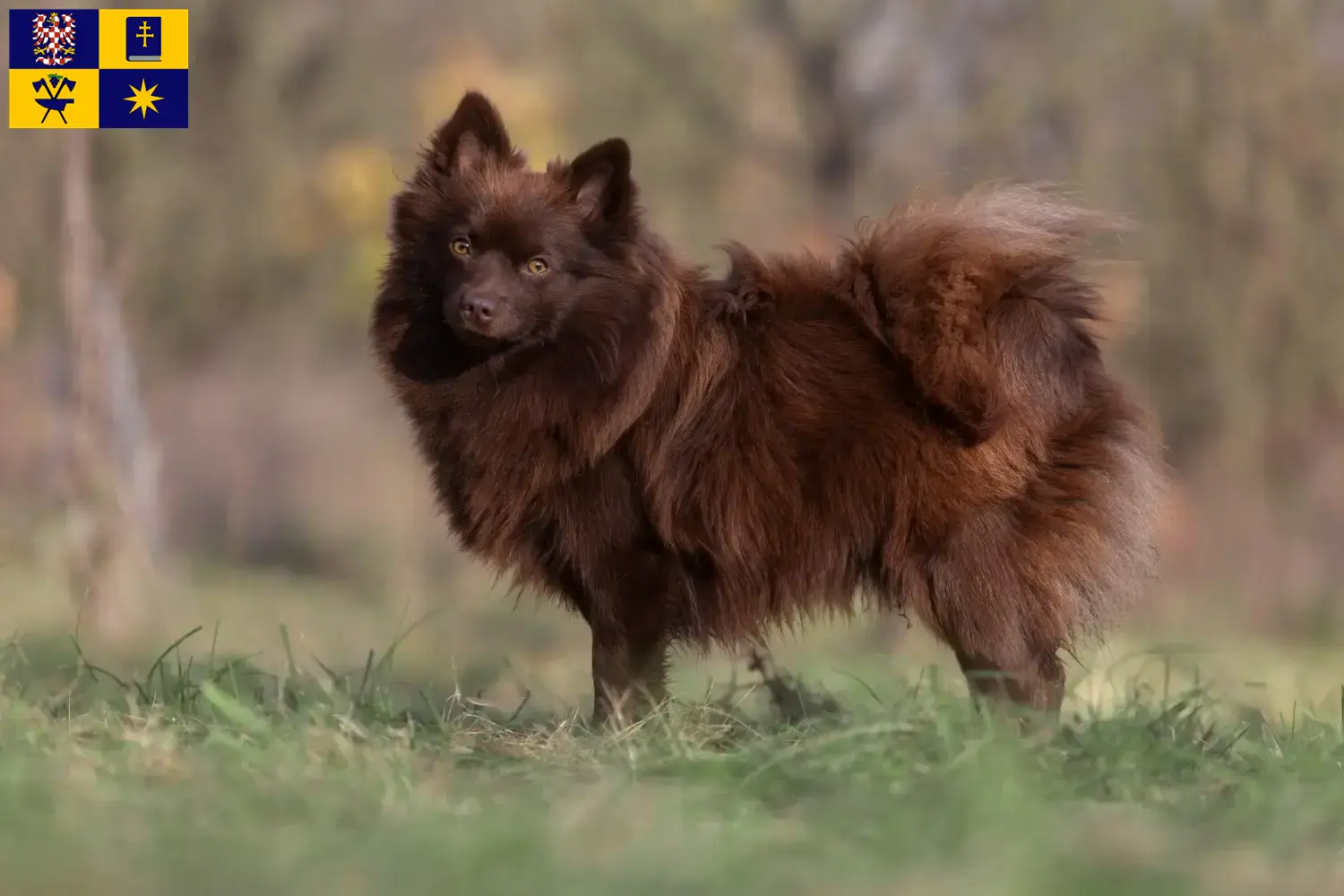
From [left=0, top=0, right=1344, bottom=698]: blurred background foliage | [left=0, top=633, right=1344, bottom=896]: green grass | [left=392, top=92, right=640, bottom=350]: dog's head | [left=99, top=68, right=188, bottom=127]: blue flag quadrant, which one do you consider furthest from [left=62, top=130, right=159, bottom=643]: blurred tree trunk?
[left=392, top=92, right=640, bottom=350]: dog's head

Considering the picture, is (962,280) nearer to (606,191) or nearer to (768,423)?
(768,423)

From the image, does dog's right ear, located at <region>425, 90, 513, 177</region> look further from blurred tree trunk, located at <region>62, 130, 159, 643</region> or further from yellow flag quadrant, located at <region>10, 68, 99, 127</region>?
blurred tree trunk, located at <region>62, 130, 159, 643</region>

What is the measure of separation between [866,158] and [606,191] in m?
9.12

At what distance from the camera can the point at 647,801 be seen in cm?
337

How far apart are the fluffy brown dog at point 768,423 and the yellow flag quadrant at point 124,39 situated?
4.15m

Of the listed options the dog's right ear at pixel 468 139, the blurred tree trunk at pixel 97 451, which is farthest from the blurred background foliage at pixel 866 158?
the dog's right ear at pixel 468 139

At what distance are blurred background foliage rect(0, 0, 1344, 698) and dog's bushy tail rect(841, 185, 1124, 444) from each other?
7371 millimetres

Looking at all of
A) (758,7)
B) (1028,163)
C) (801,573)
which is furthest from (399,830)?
(758,7)

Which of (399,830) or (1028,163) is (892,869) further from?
(1028,163)

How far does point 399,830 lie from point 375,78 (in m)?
12.6

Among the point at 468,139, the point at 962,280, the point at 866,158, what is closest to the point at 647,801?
the point at 962,280

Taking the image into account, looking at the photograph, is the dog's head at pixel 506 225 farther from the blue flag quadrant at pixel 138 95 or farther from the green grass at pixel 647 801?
the blue flag quadrant at pixel 138 95

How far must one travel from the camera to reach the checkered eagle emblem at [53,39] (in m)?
8.05

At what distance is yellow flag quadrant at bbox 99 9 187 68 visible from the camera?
323 inches
